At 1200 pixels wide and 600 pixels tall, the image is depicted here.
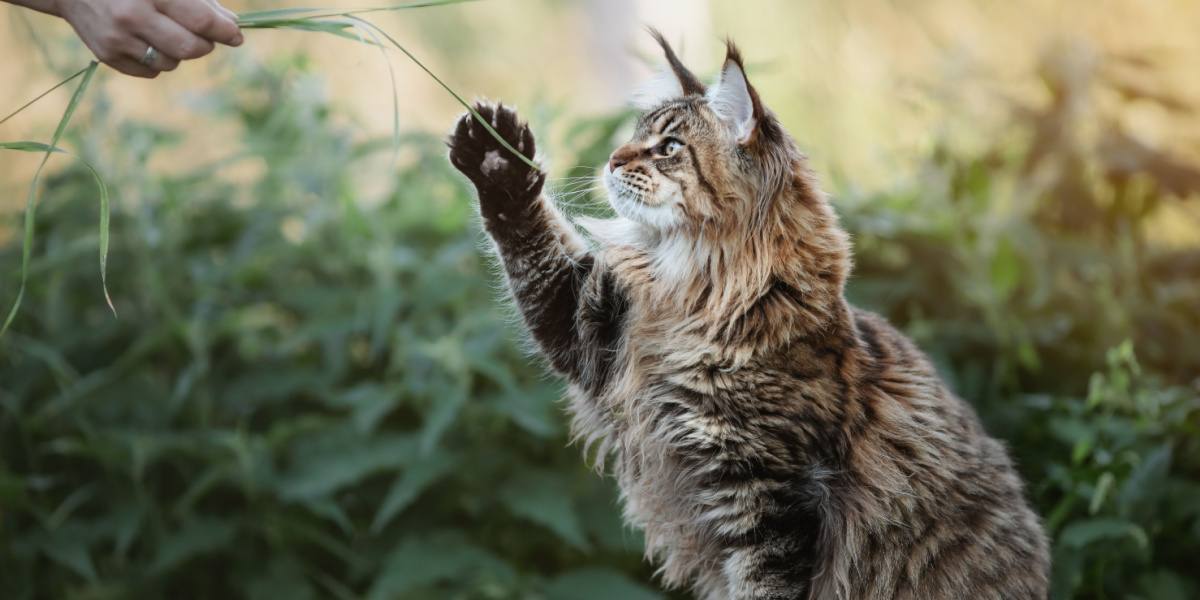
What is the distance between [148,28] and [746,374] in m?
1.12

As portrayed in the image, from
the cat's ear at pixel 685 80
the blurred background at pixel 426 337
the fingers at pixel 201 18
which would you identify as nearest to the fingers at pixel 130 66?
the fingers at pixel 201 18

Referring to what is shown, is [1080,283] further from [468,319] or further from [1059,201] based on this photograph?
[468,319]

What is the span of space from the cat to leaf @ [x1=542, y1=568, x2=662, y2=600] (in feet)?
2.53

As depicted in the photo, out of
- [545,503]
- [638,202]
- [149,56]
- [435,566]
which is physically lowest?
[435,566]

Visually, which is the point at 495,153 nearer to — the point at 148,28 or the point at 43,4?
the point at 148,28

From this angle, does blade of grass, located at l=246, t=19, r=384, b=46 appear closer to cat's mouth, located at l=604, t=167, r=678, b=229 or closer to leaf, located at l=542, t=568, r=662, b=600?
cat's mouth, located at l=604, t=167, r=678, b=229

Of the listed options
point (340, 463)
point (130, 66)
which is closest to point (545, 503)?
point (340, 463)

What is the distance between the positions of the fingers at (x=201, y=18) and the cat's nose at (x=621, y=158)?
0.67 metres

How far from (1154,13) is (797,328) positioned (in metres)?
3.28

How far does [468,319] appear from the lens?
3.05m

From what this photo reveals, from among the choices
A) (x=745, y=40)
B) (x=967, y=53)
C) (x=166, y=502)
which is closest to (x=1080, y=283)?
(x=967, y=53)

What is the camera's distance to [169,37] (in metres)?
1.57

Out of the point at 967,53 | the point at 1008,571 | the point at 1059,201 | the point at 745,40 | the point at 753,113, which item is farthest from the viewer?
the point at 745,40

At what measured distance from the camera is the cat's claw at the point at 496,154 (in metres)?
1.94
